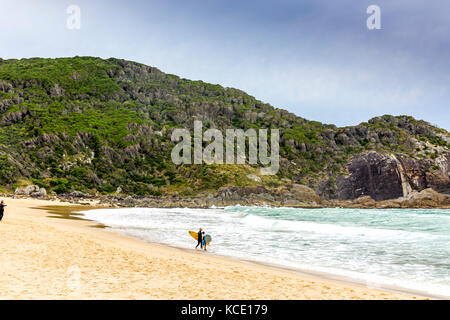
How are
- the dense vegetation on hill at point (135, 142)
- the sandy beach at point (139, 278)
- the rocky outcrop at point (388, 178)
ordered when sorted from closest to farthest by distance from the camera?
the sandy beach at point (139, 278)
the dense vegetation on hill at point (135, 142)
the rocky outcrop at point (388, 178)

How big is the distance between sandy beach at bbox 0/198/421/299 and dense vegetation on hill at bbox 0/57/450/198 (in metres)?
95.9

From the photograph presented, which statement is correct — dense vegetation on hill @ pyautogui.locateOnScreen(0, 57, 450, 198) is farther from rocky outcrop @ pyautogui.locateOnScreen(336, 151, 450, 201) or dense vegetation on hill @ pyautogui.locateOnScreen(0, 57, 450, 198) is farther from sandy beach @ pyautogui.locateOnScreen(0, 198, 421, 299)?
sandy beach @ pyautogui.locateOnScreen(0, 198, 421, 299)

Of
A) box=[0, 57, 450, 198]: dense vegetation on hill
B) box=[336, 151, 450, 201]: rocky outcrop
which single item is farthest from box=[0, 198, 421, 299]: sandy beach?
box=[336, 151, 450, 201]: rocky outcrop

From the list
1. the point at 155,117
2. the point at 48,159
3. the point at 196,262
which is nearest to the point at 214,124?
the point at 155,117

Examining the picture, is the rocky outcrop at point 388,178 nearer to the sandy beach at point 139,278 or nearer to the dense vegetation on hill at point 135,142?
the dense vegetation on hill at point 135,142

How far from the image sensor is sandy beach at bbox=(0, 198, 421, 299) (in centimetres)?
887

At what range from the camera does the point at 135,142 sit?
153 m

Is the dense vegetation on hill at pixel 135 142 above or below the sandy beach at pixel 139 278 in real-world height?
above

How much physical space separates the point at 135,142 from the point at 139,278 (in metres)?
149

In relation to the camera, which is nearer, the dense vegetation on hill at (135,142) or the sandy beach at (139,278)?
the sandy beach at (139,278)

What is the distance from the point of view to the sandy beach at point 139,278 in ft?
29.1

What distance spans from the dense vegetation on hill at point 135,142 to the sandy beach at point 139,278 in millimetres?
95874

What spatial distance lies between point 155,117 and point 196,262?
587 feet

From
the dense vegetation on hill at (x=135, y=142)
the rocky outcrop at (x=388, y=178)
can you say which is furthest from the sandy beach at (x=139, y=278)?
the rocky outcrop at (x=388, y=178)
